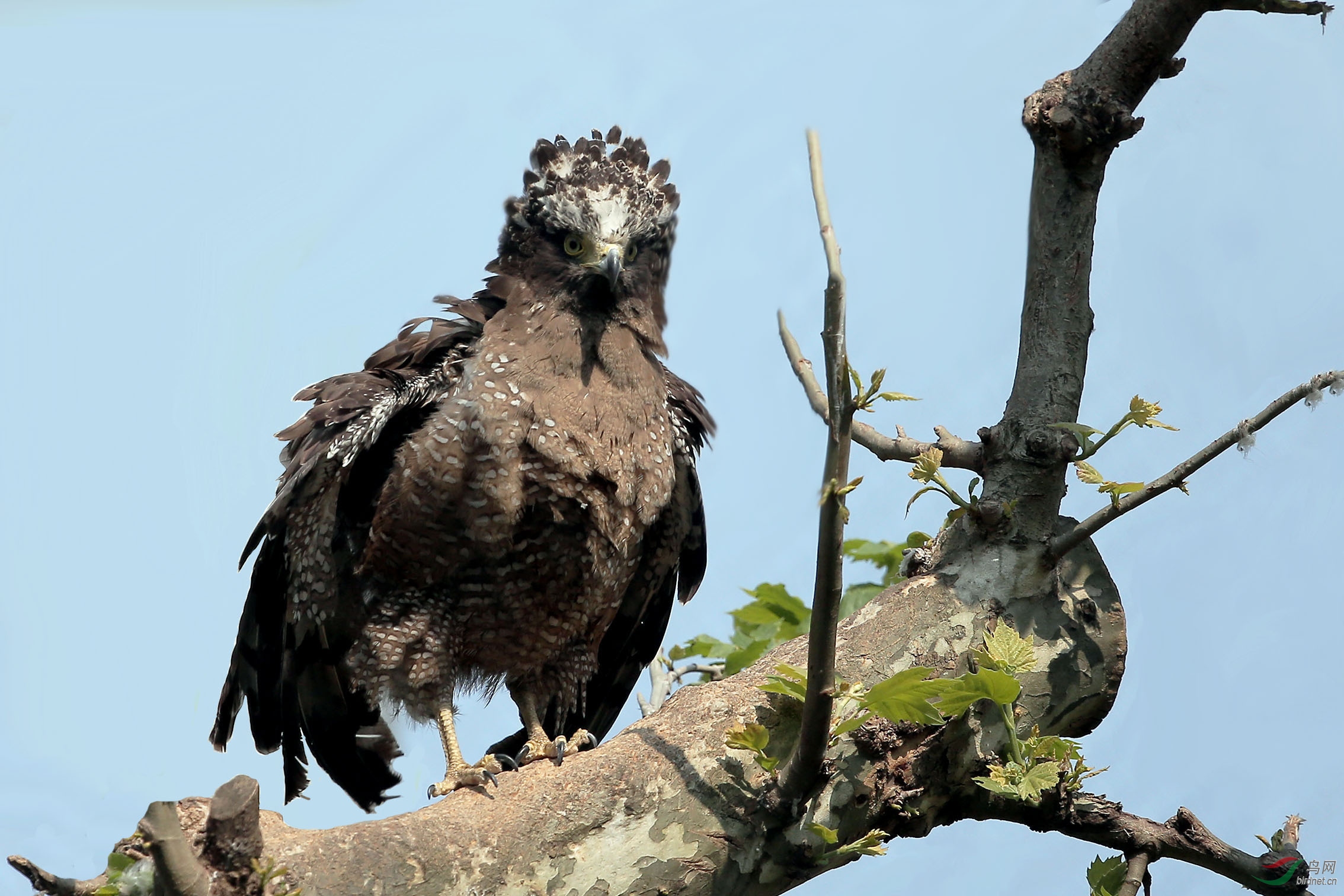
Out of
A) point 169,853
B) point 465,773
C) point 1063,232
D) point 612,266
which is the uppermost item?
point 612,266

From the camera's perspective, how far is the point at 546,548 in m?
4.53

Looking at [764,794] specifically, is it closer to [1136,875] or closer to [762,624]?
[1136,875]

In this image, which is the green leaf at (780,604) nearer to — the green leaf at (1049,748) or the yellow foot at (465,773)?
the yellow foot at (465,773)

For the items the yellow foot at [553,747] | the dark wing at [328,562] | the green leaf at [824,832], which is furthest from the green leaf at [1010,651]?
the dark wing at [328,562]

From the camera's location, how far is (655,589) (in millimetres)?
5145

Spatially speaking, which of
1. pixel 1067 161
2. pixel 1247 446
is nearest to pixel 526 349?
pixel 1067 161

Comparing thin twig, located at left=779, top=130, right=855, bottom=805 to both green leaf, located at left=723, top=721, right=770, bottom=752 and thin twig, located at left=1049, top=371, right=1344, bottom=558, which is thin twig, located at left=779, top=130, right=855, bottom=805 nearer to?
green leaf, located at left=723, top=721, right=770, bottom=752

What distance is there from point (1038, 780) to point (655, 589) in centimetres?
222

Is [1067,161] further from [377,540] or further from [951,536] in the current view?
[377,540]

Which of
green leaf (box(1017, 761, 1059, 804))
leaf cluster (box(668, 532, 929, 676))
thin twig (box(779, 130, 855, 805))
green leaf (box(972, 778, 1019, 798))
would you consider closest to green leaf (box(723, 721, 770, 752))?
thin twig (box(779, 130, 855, 805))

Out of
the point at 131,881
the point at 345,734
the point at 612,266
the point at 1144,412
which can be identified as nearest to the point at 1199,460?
the point at 1144,412

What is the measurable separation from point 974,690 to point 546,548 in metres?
1.92

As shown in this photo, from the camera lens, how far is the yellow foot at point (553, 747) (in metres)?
4.27

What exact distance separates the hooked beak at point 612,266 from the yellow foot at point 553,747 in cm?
164
